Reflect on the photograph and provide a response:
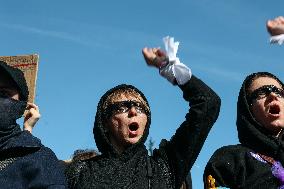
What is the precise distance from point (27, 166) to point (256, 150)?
199cm

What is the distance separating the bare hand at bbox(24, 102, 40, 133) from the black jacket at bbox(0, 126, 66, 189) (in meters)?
0.70

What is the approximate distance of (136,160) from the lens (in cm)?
534

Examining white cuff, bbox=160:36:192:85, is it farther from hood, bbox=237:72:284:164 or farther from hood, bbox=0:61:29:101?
hood, bbox=0:61:29:101

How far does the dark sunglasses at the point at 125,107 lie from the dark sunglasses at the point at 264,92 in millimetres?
968

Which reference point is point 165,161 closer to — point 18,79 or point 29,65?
point 18,79

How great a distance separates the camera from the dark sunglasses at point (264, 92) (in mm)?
5594

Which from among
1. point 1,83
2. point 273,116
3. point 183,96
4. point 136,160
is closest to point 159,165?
point 136,160

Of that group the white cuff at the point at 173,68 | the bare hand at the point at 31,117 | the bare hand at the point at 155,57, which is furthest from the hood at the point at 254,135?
the bare hand at the point at 31,117

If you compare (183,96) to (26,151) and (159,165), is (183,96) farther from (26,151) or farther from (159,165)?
(26,151)

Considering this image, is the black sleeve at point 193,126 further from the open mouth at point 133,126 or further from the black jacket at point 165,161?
the open mouth at point 133,126

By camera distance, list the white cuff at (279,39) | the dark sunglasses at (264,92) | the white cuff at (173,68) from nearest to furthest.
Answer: the white cuff at (279,39) < the white cuff at (173,68) < the dark sunglasses at (264,92)

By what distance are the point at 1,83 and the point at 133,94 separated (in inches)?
46.2

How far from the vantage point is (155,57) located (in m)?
4.88

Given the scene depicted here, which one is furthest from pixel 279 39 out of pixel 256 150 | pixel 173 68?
pixel 256 150
